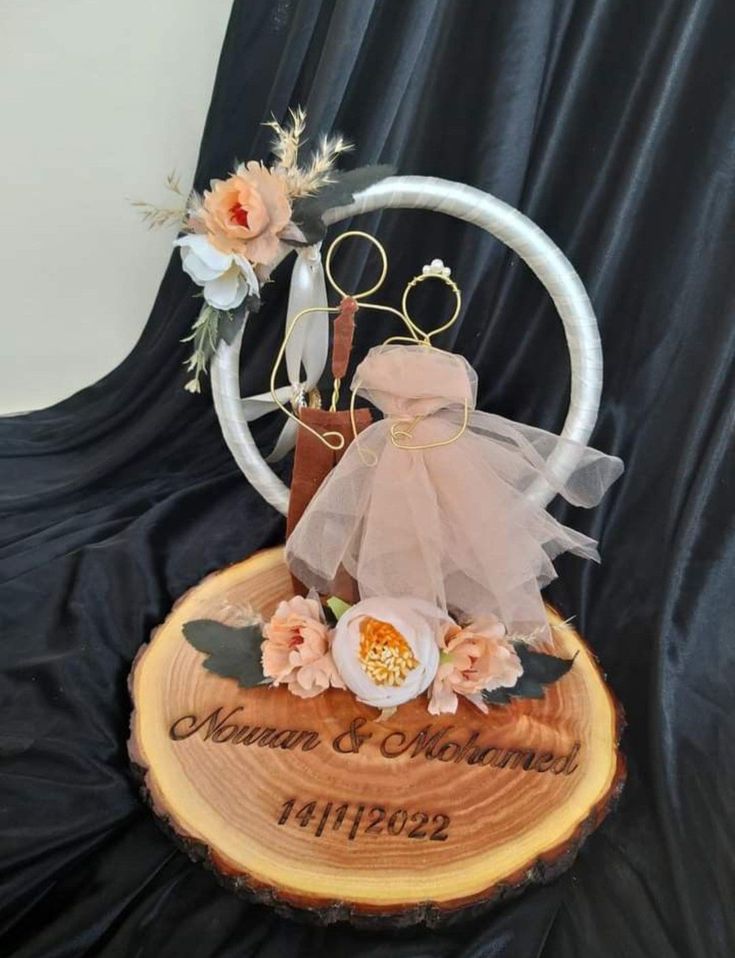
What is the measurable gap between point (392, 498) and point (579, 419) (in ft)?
0.98

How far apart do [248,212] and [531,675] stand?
23.2 inches

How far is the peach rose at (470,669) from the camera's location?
83 centimetres

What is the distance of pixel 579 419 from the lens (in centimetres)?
97

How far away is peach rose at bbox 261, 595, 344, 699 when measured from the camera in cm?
84

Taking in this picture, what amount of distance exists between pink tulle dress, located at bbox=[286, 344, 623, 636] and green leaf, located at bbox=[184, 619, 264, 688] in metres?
0.13

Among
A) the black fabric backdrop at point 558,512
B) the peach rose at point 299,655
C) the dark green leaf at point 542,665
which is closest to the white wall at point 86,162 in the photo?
the black fabric backdrop at point 558,512

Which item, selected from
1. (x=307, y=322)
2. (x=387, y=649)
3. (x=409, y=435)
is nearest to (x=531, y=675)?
(x=387, y=649)

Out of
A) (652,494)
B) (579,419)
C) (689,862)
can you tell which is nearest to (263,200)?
(579,419)

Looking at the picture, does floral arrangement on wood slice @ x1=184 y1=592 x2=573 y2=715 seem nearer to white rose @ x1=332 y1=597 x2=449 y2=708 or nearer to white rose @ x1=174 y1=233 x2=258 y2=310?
white rose @ x1=332 y1=597 x2=449 y2=708

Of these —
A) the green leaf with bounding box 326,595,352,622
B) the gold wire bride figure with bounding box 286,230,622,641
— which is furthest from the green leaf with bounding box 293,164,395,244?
the green leaf with bounding box 326,595,352,622

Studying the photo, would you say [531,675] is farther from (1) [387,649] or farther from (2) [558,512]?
(2) [558,512]

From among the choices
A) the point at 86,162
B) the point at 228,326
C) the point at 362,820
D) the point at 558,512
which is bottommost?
the point at 362,820

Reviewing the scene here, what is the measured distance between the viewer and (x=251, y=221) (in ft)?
2.52

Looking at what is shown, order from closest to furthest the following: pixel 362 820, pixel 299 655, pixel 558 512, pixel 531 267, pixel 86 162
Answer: pixel 362 820, pixel 299 655, pixel 531 267, pixel 558 512, pixel 86 162
